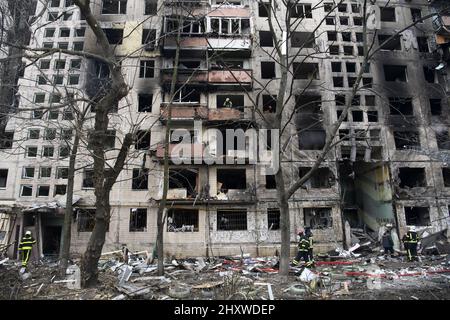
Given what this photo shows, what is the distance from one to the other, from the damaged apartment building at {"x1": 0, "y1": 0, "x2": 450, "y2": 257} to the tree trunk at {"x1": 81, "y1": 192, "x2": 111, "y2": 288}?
14.3 m

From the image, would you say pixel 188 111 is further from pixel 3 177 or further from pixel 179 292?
pixel 179 292

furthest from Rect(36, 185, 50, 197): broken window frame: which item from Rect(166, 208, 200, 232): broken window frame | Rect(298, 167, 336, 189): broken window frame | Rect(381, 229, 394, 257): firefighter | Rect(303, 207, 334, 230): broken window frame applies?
Rect(381, 229, 394, 257): firefighter

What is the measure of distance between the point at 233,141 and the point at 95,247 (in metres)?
19.2

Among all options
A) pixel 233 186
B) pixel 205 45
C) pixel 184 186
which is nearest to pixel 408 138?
pixel 233 186

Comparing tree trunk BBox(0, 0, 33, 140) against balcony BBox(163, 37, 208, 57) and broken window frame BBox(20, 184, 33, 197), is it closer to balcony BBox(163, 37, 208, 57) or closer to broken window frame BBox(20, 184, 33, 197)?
broken window frame BBox(20, 184, 33, 197)

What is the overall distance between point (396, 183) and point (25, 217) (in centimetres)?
2845

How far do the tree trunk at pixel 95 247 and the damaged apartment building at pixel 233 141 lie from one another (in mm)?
14313

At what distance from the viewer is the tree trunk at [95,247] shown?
8.91 meters

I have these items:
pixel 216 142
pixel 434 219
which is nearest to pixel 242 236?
pixel 216 142

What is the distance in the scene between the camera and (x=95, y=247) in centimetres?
892

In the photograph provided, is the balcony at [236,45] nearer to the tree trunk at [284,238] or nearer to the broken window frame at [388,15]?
the broken window frame at [388,15]

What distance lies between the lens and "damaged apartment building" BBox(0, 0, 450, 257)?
24.7 m
